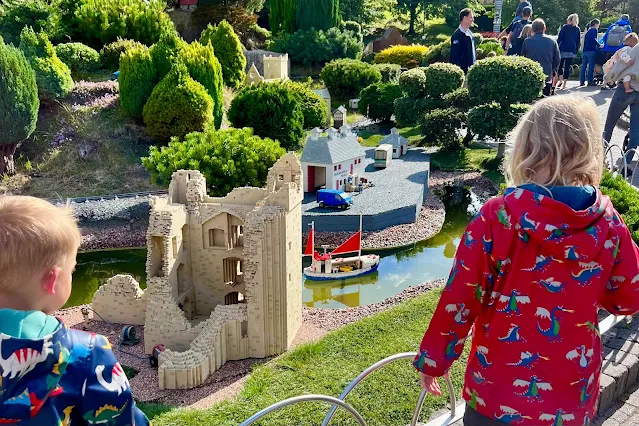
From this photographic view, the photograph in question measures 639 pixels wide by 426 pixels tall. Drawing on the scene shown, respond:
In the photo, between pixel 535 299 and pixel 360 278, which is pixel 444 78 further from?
pixel 535 299

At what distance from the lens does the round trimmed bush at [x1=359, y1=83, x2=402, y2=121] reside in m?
31.5

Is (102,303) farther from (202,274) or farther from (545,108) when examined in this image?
(545,108)

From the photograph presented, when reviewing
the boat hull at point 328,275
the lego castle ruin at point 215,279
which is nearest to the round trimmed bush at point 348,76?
the boat hull at point 328,275

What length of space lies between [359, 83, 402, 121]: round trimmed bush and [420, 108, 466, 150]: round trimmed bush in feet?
15.9

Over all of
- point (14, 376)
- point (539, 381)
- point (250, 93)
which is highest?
point (14, 376)

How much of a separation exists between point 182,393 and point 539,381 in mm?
9911

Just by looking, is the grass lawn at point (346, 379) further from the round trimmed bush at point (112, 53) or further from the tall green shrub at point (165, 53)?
the round trimmed bush at point (112, 53)

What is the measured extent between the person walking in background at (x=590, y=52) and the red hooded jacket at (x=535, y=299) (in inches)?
911

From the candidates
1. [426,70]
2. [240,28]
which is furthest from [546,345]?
[240,28]

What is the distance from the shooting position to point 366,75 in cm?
3531

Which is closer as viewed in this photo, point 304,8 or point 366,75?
point 366,75

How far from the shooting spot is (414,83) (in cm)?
2859

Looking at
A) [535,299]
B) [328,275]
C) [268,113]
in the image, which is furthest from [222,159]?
[535,299]

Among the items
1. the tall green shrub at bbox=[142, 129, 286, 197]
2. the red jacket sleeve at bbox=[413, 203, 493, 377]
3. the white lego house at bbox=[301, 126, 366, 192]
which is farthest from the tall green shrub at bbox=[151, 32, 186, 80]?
the red jacket sleeve at bbox=[413, 203, 493, 377]
